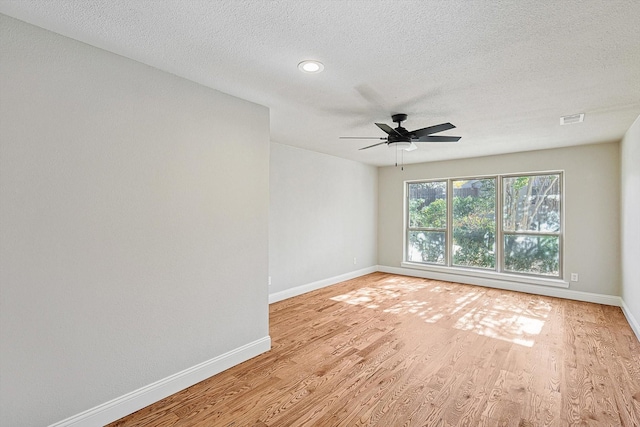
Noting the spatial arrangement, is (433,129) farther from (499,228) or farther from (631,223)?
(499,228)

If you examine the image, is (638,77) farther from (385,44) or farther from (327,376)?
(327,376)

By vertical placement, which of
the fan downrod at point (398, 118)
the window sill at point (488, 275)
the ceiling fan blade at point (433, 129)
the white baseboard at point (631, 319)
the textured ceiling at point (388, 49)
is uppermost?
the textured ceiling at point (388, 49)

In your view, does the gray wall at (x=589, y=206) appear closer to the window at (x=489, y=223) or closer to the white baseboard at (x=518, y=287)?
the white baseboard at (x=518, y=287)

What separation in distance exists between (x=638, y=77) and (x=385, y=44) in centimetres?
207

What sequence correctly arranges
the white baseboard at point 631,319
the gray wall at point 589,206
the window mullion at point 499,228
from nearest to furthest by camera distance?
1. the white baseboard at point 631,319
2. the gray wall at point 589,206
3. the window mullion at point 499,228

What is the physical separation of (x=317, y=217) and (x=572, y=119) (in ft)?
12.0

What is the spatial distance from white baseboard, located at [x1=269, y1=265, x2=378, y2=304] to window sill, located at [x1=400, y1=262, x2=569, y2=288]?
959mm

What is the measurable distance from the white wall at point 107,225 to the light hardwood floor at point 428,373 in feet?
1.40

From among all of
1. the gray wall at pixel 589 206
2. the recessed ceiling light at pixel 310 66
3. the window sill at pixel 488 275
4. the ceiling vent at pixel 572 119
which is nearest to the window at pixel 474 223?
the window sill at pixel 488 275

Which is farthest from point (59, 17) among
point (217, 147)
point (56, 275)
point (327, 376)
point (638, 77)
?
point (638, 77)

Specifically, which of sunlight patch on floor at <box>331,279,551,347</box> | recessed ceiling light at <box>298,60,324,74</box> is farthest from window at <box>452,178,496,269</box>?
recessed ceiling light at <box>298,60,324,74</box>

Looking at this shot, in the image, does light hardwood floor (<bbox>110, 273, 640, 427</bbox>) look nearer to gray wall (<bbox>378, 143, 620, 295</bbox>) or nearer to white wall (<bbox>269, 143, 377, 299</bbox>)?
gray wall (<bbox>378, 143, 620, 295</bbox>)

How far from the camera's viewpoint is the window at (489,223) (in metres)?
5.22

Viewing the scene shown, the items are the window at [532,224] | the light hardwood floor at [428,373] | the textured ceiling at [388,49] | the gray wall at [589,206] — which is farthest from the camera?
the window at [532,224]
